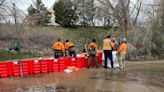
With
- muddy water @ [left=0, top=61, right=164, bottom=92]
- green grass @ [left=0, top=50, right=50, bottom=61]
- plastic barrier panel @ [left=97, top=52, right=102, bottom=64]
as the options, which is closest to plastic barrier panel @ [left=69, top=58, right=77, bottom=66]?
muddy water @ [left=0, top=61, right=164, bottom=92]

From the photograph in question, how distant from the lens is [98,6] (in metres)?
39.5

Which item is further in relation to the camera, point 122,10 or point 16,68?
point 122,10

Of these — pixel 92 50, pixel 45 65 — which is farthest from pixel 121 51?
pixel 45 65

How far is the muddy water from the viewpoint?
47.9 ft

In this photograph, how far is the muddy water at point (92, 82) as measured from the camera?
47.9 feet

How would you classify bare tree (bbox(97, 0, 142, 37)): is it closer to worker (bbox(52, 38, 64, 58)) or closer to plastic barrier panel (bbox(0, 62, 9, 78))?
worker (bbox(52, 38, 64, 58))

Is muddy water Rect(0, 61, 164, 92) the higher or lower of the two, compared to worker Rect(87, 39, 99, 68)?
lower

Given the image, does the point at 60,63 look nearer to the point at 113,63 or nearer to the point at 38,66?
the point at 38,66

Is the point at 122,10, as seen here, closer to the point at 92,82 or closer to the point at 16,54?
the point at 16,54

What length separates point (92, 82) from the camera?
52.7 ft

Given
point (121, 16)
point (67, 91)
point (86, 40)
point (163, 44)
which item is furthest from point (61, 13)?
point (67, 91)

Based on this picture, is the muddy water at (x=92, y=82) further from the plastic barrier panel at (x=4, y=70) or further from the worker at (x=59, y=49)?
the worker at (x=59, y=49)

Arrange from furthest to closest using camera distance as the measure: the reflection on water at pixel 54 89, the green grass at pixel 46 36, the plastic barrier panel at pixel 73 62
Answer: the green grass at pixel 46 36 → the plastic barrier panel at pixel 73 62 → the reflection on water at pixel 54 89

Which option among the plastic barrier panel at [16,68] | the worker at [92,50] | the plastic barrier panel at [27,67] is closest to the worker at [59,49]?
the worker at [92,50]
